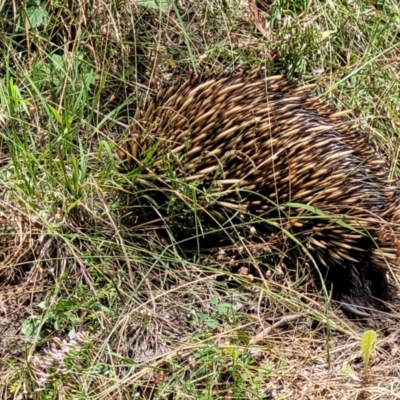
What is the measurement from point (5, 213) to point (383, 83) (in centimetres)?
182

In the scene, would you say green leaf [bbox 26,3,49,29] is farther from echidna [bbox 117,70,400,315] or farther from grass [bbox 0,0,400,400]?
echidna [bbox 117,70,400,315]

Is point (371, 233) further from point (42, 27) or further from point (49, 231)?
point (42, 27)

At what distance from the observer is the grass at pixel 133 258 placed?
2473 mm

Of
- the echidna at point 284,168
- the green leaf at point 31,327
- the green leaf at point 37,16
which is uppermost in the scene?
the green leaf at point 37,16

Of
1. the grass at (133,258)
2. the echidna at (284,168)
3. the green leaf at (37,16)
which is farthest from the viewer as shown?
the green leaf at (37,16)

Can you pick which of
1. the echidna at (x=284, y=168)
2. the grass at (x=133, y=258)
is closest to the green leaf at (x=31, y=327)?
the grass at (x=133, y=258)

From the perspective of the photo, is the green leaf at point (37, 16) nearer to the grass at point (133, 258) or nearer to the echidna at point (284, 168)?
the grass at point (133, 258)

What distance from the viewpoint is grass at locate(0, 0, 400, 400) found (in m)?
2.47

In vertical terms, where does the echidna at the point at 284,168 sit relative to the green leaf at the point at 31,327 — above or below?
above

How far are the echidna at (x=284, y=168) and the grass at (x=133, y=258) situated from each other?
14 cm

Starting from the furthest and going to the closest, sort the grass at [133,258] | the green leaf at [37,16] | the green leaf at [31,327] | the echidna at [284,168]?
the green leaf at [37,16], the echidna at [284,168], the green leaf at [31,327], the grass at [133,258]

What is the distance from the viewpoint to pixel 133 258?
2.81 m

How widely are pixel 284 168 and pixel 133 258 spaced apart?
2.12ft

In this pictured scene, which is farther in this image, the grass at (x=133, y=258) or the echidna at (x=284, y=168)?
the echidna at (x=284, y=168)
